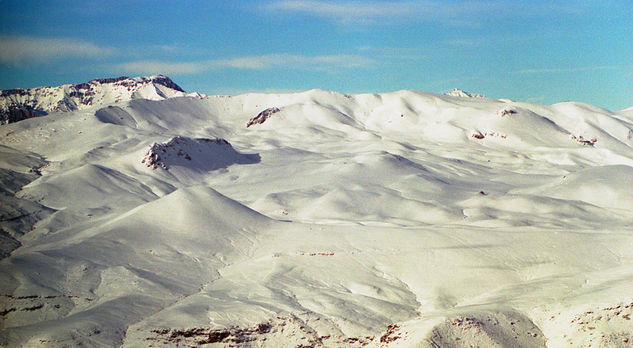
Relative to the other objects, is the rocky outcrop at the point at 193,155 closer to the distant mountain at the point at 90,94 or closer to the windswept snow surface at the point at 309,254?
the windswept snow surface at the point at 309,254

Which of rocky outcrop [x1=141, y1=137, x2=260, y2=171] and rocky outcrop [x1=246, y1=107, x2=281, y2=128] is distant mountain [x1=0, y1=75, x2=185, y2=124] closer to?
rocky outcrop [x1=246, y1=107, x2=281, y2=128]

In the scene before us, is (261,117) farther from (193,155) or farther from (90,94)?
(90,94)

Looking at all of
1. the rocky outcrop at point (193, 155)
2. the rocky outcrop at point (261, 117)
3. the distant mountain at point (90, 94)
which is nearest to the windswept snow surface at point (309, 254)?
the rocky outcrop at point (193, 155)

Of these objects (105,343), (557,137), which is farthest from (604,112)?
(105,343)

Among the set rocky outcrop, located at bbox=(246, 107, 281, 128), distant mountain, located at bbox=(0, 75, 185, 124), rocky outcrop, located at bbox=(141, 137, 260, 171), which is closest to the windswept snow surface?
rocky outcrop, located at bbox=(141, 137, 260, 171)

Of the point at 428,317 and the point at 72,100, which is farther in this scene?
the point at 72,100

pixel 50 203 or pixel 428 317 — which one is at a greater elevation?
pixel 428 317

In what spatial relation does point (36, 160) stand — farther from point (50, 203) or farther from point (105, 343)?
point (105, 343)
